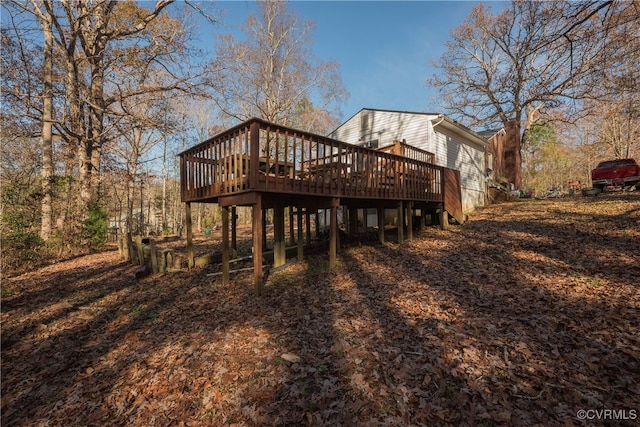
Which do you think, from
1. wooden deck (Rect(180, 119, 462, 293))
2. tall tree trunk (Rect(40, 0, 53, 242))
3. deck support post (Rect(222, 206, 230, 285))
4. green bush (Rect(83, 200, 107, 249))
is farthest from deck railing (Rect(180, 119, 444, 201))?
tall tree trunk (Rect(40, 0, 53, 242))

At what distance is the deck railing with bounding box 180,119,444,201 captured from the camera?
5945mm

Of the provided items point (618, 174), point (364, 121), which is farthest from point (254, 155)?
point (618, 174)

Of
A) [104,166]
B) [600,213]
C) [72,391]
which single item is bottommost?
[72,391]

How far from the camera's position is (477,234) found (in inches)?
394

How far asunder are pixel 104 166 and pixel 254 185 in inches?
656

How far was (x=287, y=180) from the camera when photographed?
6.34 meters

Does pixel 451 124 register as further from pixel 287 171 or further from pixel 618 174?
pixel 287 171

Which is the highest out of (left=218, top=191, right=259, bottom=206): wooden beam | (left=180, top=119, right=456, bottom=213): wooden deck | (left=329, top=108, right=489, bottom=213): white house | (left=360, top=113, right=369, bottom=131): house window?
(left=360, top=113, right=369, bottom=131): house window

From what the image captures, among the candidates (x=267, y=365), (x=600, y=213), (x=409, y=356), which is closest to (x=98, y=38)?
(x=267, y=365)

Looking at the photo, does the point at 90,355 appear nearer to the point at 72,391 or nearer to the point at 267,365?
the point at 72,391

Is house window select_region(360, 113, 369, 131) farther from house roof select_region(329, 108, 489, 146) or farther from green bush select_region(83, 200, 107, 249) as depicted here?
green bush select_region(83, 200, 107, 249)

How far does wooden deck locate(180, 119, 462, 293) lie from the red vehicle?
11272mm

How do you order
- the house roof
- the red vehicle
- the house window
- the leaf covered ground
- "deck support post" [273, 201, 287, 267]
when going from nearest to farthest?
1. the leaf covered ground
2. "deck support post" [273, 201, 287, 267]
3. the house roof
4. the red vehicle
5. the house window

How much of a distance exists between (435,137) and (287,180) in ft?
34.8
